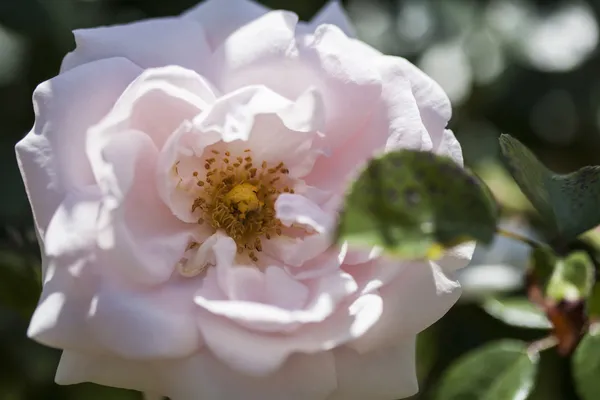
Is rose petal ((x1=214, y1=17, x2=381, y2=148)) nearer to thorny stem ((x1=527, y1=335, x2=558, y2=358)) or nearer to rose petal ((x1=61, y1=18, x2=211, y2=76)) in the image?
rose petal ((x1=61, y1=18, x2=211, y2=76))

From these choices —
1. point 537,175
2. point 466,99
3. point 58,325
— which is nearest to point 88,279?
point 58,325

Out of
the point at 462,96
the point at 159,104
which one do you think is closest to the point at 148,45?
the point at 159,104

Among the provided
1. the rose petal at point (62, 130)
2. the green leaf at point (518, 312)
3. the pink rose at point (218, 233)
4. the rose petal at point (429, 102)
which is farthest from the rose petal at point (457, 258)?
the rose petal at point (62, 130)

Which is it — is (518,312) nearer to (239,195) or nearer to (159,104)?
(239,195)

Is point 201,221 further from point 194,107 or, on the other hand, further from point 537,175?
point 537,175

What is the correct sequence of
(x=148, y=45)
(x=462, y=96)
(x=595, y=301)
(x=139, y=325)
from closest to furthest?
(x=139, y=325)
(x=148, y=45)
(x=595, y=301)
(x=462, y=96)

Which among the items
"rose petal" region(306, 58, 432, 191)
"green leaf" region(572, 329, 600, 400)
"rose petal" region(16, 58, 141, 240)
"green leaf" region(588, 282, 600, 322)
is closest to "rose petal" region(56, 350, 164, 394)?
"rose petal" region(16, 58, 141, 240)
